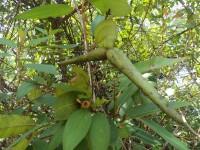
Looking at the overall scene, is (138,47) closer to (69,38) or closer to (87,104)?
(69,38)

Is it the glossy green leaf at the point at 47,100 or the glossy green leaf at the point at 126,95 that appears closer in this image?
the glossy green leaf at the point at 126,95

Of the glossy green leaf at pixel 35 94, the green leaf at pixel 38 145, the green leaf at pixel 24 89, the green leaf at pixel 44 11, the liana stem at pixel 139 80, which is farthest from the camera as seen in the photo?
the glossy green leaf at pixel 35 94

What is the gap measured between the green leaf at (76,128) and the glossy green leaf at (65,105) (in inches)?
1.5

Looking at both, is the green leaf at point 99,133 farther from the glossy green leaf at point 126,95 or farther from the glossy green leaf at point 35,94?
the glossy green leaf at point 35,94

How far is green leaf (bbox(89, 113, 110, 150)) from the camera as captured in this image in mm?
550

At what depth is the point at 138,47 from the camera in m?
2.07

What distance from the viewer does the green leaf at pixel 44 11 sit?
1.95ft

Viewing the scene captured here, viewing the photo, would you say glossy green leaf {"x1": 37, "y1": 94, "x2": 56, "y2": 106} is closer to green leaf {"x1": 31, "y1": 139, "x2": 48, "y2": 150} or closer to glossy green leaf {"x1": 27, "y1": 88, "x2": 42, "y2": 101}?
glossy green leaf {"x1": 27, "y1": 88, "x2": 42, "y2": 101}

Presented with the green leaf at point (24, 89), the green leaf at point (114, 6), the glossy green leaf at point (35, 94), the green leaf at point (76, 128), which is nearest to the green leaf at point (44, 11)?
the green leaf at point (114, 6)

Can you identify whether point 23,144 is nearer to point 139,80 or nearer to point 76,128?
point 76,128

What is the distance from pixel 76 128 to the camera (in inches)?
22.2

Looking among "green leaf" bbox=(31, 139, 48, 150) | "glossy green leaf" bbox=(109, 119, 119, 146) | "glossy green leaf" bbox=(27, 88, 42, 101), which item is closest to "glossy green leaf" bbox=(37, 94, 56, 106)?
"glossy green leaf" bbox=(27, 88, 42, 101)

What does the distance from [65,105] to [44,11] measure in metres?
0.19

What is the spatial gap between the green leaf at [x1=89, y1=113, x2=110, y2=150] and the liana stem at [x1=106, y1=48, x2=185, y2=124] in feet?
0.36
